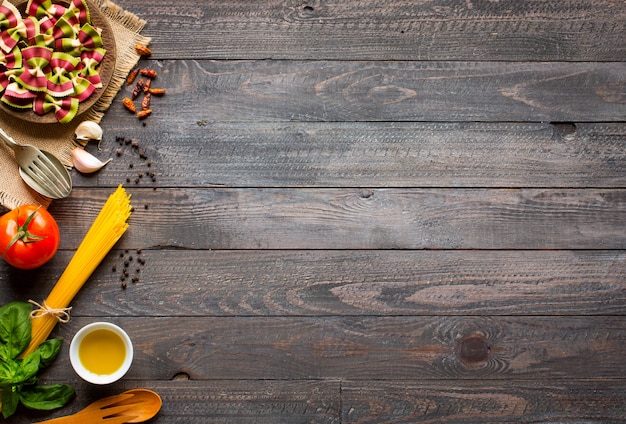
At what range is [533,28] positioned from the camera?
1.55 meters

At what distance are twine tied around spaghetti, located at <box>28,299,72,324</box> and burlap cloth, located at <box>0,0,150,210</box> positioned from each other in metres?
0.22

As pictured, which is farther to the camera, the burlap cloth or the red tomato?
the burlap cloth

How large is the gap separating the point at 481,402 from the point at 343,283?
0.40m

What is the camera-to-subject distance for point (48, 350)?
4.68ft

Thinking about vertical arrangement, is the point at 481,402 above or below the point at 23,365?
above

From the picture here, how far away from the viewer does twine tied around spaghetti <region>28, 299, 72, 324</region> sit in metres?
1.42

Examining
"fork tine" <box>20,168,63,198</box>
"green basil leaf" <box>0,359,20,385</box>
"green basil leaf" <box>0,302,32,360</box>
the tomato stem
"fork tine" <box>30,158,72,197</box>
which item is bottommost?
"green basil leaf" <box>0,359,20,385</box>

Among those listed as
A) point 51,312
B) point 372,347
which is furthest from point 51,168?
point 372,347

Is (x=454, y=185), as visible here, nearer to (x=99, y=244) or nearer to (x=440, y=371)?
(x=440, y=371)

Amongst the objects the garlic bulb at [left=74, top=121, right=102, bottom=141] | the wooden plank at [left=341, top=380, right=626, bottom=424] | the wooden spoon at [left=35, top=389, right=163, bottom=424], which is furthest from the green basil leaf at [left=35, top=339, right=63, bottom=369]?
the wooden plank at [left=341, top=380, right=626, bottom=424]

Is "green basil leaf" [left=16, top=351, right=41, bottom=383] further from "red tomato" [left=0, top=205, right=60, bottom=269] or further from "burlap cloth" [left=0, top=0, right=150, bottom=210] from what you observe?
"burlap cloth" [left=0, top=0, right=150, bottom=210]

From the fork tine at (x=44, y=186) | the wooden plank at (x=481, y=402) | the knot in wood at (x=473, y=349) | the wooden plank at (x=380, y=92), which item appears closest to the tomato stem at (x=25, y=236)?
the fork tine at (x=44, y=186)

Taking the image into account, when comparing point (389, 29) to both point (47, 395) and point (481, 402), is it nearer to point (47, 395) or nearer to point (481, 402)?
point (481, 402)

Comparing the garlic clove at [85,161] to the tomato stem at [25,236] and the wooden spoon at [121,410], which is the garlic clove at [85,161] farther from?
the wooden spoon at [121,410]
